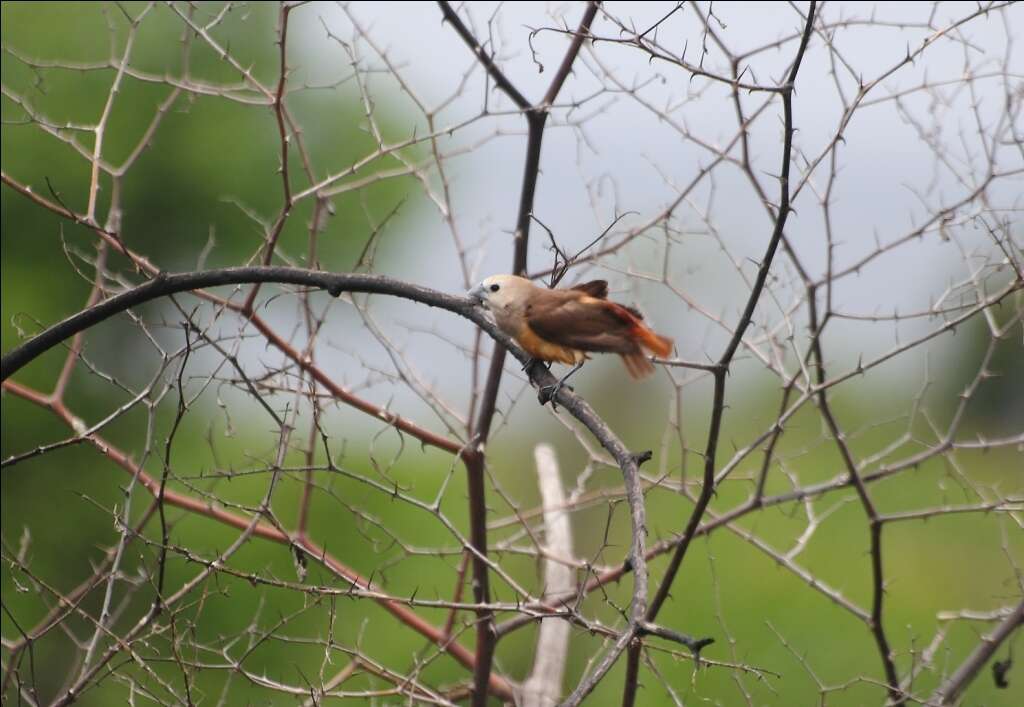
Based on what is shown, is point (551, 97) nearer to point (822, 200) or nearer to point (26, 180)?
point (822, 200)

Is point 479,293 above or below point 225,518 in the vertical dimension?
above

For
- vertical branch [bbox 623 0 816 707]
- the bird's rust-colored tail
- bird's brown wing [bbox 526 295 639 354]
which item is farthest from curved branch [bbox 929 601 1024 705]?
bird's brown wing [bbox 526 295 639 354]

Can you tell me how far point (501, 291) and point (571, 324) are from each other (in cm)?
29

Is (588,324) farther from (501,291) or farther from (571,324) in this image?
(501,291)

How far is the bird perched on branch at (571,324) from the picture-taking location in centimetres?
242

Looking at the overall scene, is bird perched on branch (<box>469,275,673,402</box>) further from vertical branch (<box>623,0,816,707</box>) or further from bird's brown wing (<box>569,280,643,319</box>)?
vertical branch (<box>623,0,816,707</box>)

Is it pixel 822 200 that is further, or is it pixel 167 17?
pixel 167 17

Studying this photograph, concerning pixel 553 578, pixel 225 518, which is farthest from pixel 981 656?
pixel 225 518

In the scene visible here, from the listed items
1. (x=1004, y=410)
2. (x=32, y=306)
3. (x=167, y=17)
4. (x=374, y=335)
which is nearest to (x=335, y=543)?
(x=32, y=306)

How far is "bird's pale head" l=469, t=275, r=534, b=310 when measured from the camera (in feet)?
8.64

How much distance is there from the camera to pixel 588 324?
244 centimetres

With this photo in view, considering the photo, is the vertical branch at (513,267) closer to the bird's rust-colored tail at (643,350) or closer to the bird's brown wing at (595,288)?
the bird's brown wing at (595,288)

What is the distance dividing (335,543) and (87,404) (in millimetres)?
3331

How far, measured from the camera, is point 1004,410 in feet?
42.8
